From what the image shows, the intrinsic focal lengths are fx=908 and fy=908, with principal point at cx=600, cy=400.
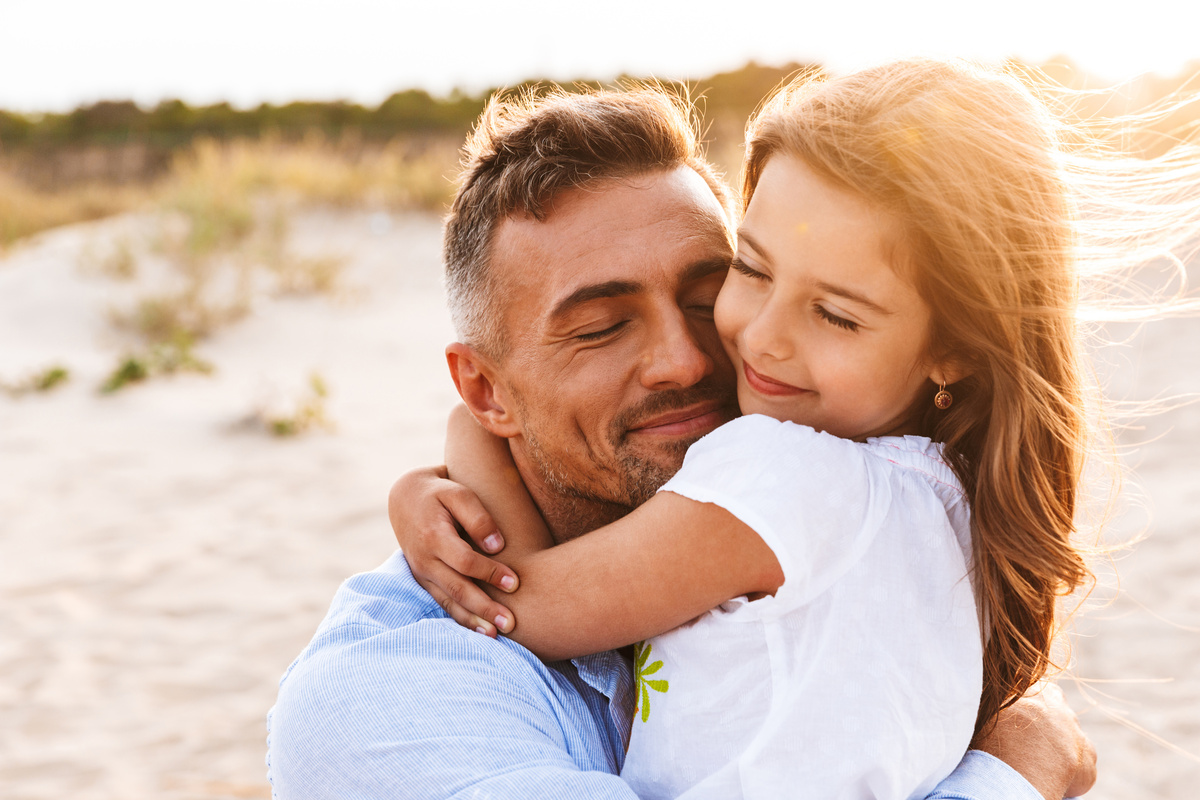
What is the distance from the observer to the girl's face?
68.4 inches

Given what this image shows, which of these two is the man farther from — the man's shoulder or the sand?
the sand

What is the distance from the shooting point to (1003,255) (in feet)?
5.70

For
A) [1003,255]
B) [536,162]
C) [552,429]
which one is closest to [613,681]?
[552,429]

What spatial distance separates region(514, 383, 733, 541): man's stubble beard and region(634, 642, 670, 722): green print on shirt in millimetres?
478

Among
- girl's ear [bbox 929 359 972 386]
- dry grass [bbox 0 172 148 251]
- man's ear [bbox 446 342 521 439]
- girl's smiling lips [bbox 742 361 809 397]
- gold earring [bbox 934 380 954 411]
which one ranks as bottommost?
dry grass [bbox 0 172 148 251]

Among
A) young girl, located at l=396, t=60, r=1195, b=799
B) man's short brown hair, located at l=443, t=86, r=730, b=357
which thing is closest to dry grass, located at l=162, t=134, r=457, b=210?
man's short brown hair, located at l=443, t=86, r=730, b=357

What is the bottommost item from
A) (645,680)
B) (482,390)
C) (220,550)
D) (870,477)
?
(220,550)

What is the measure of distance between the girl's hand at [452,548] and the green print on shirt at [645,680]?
0.27 metres

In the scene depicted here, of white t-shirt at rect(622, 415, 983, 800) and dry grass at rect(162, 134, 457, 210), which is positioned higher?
white t-shirt at rect(622, 415, 983, 800)

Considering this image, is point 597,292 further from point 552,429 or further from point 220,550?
point 220,550

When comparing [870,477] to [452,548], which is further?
[452,548]

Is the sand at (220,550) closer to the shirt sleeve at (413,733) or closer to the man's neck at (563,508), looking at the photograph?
the man's neck at (563,508)

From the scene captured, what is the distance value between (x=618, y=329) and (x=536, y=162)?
0.49 meters

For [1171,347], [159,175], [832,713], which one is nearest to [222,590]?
[832,713]
